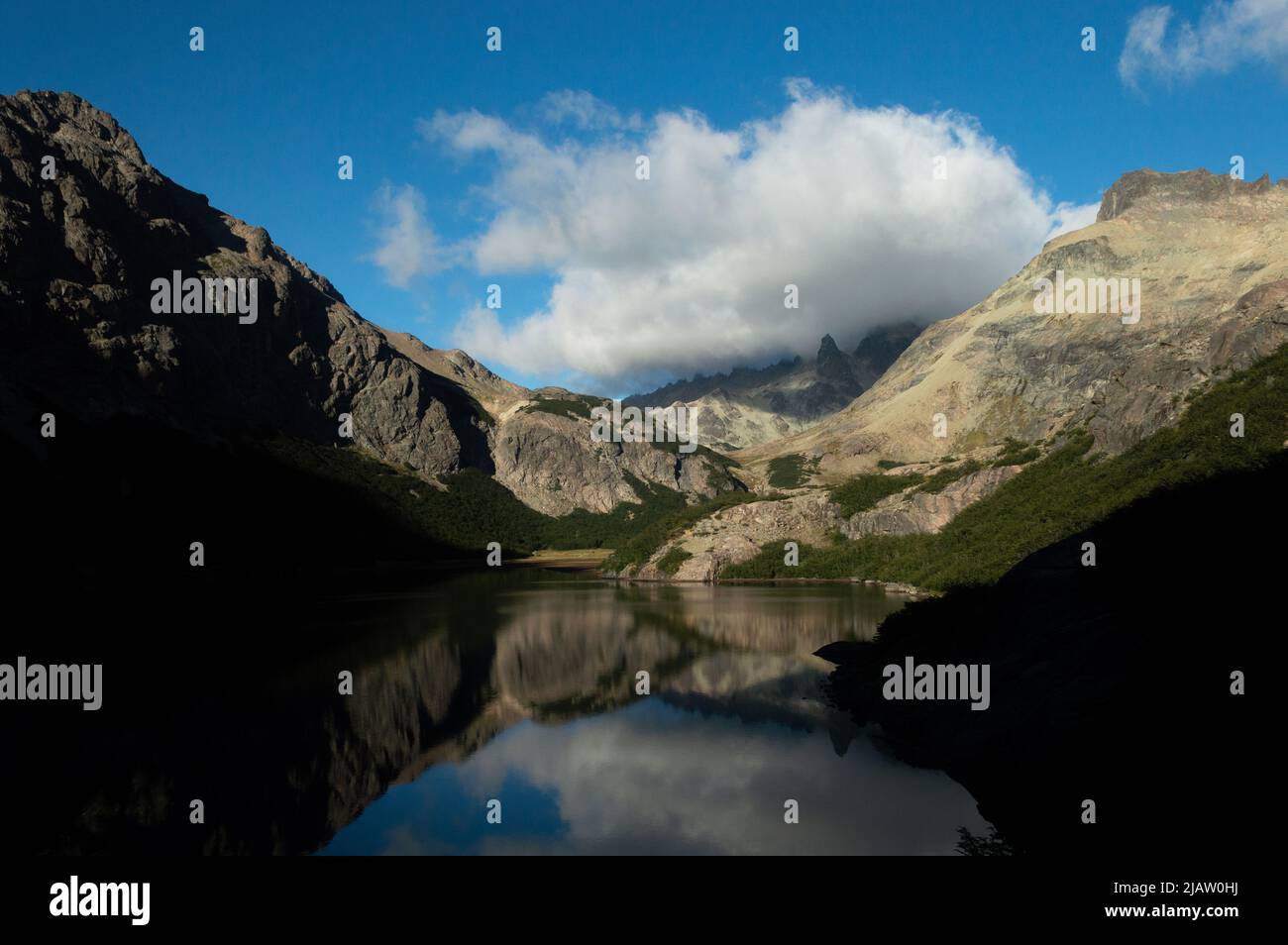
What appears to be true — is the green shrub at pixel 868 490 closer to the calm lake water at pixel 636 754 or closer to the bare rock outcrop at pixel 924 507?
the bare rock outcrop at pixel 924 507

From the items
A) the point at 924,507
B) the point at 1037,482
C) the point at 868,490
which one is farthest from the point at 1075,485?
the point at 868,490

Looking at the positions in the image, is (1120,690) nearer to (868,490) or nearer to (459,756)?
(459,756)

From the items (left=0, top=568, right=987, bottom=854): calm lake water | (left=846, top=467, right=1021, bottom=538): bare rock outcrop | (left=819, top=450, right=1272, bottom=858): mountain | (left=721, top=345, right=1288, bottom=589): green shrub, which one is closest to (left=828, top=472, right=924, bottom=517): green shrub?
(left=846, top=467, right=1021, bottom=538): bare rock outcrop

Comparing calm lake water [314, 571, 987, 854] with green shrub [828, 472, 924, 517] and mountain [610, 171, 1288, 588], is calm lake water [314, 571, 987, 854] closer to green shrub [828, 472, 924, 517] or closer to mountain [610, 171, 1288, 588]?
mountain [610, 171, 1288, 588]

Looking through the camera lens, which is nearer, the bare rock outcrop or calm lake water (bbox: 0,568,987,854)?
calm lake water (bbox: 0,568,987,854)

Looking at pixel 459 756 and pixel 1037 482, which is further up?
pixel 1037 482

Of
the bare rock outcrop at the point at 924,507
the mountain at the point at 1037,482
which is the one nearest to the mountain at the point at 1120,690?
the mountain at the point at 1037,482
